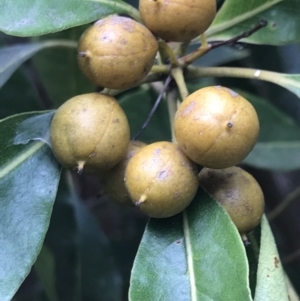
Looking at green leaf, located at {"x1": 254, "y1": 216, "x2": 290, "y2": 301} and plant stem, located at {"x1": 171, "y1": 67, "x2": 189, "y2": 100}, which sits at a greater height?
plant stem, located at {"x1": 171, "y1": 67, "x2": 189, "y2": 100}

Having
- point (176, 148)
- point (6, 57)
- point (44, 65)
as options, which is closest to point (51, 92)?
point (44, 65)

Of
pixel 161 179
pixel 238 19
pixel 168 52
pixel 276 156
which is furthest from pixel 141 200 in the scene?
pixel 276 156

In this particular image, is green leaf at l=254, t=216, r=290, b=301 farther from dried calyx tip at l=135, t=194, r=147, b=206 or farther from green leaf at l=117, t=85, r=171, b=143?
green leaf at l=117, t=85, r=171, b=143

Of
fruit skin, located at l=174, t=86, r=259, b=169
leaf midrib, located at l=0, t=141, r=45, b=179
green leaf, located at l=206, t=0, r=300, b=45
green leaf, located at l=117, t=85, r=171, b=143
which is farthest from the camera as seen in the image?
green leaf, located at l=117, t=85, r=171, b=143

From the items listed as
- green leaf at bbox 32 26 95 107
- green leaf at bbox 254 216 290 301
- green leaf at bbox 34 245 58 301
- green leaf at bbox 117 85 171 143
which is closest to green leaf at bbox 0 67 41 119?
green leaf at bbox 32 26 95 107

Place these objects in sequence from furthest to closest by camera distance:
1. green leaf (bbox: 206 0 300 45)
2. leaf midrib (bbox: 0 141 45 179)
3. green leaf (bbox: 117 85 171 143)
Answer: green leaf (bbox: 117 85 171 143) → green leaf (bbox: 206 0 300 45) → leaf midrib (bbox: 0 141 45 179)

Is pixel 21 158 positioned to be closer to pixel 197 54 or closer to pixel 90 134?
pixel 90 134

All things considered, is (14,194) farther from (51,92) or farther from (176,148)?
(51,92)
